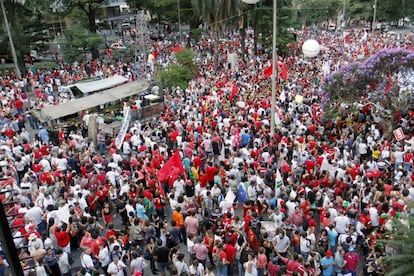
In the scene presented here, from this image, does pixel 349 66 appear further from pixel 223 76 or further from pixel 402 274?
pixel 402 274

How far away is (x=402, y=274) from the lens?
22.3 ft

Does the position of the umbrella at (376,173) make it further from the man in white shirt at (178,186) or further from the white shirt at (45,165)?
the white shirt at (45,165)

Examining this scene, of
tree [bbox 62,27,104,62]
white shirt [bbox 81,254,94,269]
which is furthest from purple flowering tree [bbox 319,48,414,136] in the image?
tree [bbox 62,27,104,62]

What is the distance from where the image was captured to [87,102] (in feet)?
66.6

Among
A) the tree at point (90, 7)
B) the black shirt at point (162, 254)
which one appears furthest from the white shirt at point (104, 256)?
the tree at point (90, 7)

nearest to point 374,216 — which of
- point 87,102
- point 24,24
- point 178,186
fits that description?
point 178,186

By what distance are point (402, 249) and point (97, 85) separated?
1981 cm

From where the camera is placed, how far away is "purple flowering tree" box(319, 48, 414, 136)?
53.6 feet

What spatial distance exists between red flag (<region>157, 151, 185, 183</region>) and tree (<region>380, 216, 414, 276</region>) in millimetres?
5749

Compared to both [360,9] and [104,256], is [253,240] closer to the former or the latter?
[104,256]

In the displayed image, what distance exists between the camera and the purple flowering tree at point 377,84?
1634 cm

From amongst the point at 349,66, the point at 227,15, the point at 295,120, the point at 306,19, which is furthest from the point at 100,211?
the point at 306,19

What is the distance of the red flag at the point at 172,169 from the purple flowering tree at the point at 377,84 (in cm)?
770

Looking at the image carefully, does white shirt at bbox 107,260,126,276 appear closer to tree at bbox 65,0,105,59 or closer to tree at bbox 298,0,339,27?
tree at bbox 65,0,105,59
